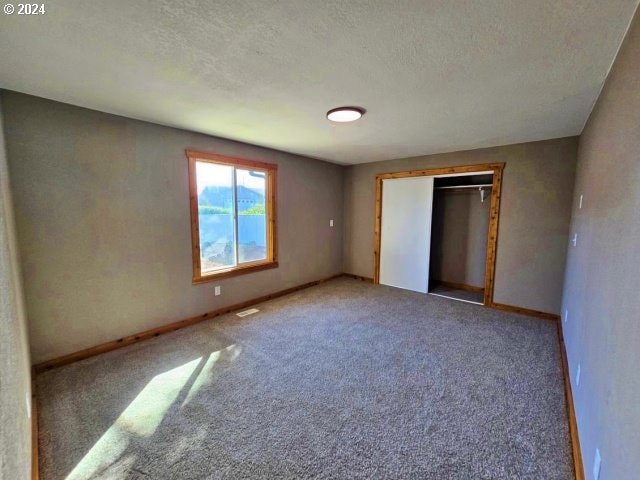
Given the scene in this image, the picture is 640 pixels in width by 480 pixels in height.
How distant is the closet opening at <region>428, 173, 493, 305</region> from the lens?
4680mm

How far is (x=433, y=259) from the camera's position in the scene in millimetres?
5340

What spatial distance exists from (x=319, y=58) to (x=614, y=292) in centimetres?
199

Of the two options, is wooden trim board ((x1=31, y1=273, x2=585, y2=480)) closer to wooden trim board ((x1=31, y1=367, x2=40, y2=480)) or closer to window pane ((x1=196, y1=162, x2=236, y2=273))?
wooden trim board ((x1=31, y1=367, x2=40, y2=480))

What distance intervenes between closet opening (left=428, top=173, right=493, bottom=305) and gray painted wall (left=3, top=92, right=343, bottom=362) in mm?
3693

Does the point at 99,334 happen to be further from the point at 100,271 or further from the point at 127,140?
the point at 127,140

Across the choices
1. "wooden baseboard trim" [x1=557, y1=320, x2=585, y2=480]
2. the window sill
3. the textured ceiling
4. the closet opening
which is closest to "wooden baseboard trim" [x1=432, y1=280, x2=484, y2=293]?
the closet opening

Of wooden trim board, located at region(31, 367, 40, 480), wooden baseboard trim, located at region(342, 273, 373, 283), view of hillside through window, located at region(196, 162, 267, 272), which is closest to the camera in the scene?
wooden trim board, located at region(31, 367, 40, 480)

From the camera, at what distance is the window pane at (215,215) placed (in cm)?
355

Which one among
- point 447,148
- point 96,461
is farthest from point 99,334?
point 447,148

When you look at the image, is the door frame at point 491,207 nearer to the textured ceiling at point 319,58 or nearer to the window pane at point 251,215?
the textured ceiling at point 319,58

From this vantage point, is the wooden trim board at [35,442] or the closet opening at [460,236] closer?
the wooden trim board at [35,442]

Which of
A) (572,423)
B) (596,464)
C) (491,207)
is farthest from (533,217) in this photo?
(596,464)

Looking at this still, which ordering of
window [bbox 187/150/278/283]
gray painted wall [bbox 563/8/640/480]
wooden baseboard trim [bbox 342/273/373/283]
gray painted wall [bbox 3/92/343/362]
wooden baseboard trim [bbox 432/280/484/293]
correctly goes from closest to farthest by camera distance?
gray painted wall [bbox 563/8/640/480] < gray painted wall [bbox 3/92/343/362] < window [bbox 187/150/278/283] < wooden baseboard trim [bbox 432/280/484/293] < wooden baseboard trim [bbox 342/273/373/283]

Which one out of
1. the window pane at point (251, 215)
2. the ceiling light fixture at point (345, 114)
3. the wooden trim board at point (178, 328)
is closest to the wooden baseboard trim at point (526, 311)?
the wooden trim board at point (178, 328)
